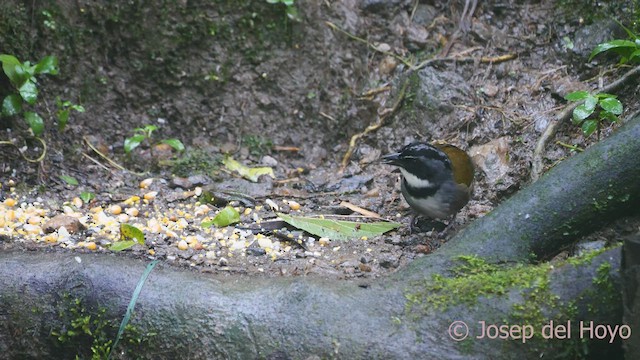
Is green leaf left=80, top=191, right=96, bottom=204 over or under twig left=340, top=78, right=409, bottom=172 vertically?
under

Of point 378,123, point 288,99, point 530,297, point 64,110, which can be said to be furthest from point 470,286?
point 64,110

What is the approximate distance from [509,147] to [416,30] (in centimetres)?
149

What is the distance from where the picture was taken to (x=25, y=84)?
488 cm

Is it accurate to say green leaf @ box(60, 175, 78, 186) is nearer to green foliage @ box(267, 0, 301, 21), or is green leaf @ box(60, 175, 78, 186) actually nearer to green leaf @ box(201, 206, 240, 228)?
green leaf @ box(201, 206, 240, 228)

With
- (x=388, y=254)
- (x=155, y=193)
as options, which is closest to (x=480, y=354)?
(x=388, y=254)

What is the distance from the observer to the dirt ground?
5094 mm

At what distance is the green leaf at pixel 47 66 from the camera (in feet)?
16.1

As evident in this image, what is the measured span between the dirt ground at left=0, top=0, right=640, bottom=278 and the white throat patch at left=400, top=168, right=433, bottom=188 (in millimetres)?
320

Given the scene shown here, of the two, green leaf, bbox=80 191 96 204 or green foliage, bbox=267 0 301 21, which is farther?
green foliage, bbox=267 0 301 21

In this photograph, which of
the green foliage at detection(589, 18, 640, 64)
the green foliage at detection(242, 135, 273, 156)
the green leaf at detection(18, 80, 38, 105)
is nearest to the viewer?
the green foliage at detection(589, 18, 640, 64)

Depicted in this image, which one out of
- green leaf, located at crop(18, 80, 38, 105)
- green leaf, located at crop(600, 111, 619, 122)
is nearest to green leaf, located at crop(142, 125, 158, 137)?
green leaf, located at crop(18, 80, 38, 105)

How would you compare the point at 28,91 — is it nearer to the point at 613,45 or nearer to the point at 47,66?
the point at 47,66

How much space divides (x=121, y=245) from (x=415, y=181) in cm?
197

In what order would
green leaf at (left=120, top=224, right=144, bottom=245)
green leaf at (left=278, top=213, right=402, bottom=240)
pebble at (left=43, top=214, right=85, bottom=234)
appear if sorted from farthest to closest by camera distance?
green leaf at (left=278, top=213, right=402, bottom=240)
pebble at (left=43, top=214, right=85, bottom=234)
green leaf at (left=120, top=224, right=144, bottom=245)
